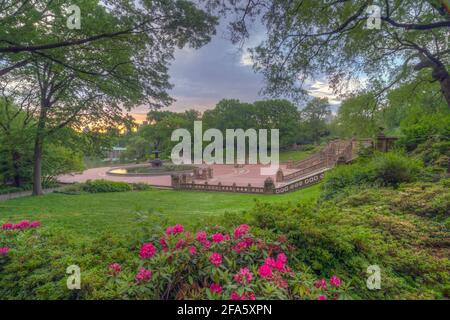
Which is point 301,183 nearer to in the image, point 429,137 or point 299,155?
point 429,137

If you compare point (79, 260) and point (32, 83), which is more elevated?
point (32, 83)

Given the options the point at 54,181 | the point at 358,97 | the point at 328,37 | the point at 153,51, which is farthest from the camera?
the point at 54,181

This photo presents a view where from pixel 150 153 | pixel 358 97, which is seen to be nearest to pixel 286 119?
pixel 150 153

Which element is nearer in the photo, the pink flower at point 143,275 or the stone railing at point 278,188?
the pink flower at point 143,275

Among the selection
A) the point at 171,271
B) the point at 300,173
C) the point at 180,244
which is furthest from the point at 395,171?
the point at 300,173

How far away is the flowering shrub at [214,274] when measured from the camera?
1.92 meters

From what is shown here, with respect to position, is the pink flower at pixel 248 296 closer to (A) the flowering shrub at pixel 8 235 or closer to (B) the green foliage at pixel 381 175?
(A) the flowering shrub at pixel 8 235

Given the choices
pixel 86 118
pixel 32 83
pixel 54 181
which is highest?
pixel 32 83

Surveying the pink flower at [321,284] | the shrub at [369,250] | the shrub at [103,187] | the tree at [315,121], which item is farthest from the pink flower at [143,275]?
the tree at [315,121]

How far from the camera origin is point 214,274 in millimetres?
2053
